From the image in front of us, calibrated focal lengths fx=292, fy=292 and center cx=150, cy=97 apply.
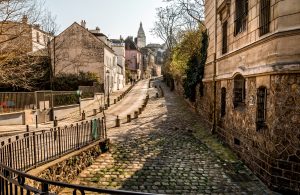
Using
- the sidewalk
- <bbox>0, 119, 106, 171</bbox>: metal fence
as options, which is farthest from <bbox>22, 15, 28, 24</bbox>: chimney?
<bbox>0, 119, 106, 171</bbox>: metal fence

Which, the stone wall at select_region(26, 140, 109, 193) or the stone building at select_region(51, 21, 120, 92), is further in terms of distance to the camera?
the stone building at select_region(51, 21, 120, 92)

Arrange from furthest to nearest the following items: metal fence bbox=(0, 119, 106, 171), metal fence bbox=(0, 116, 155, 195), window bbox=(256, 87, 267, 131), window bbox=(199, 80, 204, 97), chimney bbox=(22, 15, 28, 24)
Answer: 1. window bbox=(199, 80, 204, 97)
2. chimney bbox=(22, 15, 28, 24)
3. window bbox=(256, 87, 267, 131)
4. metal fence bbox=(0, 119, 106, 171)
5. metal fence bbox=(0, 116, 155, 195)

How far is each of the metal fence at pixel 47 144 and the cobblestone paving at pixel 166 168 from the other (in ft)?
3.53

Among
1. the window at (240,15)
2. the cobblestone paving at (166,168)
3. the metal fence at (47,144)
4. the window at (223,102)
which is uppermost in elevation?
the window at (240,15)

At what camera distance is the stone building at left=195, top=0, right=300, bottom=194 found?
802 cm

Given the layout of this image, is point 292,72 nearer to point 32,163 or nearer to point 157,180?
point 157,180

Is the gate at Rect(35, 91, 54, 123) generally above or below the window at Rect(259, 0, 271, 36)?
below

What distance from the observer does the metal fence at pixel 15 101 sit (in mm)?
21562

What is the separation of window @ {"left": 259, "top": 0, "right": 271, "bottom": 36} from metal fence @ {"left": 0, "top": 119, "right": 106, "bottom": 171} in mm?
7700

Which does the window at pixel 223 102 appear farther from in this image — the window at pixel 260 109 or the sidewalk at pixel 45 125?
the sidewalk at pixel 45 125

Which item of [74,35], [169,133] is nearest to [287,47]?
[169,133]

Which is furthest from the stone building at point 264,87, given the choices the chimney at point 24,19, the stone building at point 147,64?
the stone building at point 147,64

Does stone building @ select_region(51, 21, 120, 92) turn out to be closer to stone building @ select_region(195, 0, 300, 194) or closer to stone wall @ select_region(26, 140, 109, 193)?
stone building @ select_region(195, 0, 300, 194)

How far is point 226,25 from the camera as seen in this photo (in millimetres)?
14984
